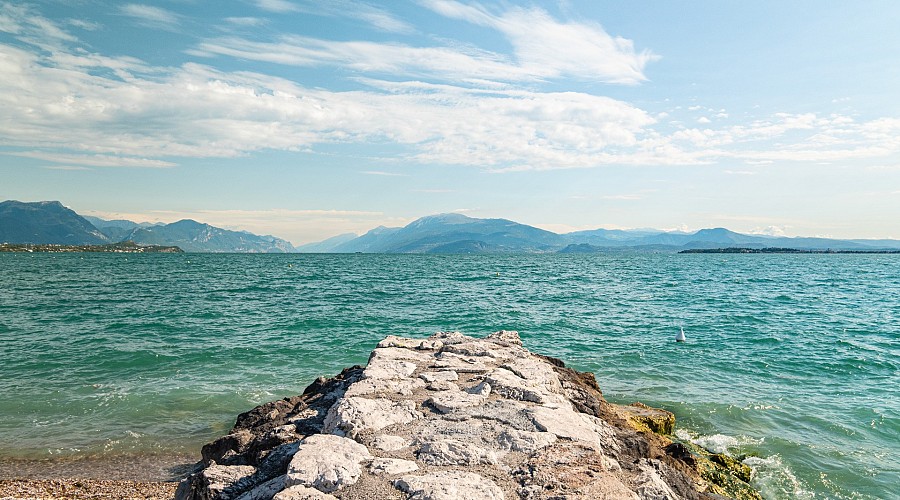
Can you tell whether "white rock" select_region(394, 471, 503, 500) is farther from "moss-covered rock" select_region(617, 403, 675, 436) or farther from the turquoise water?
the turquoise water

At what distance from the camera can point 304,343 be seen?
69.0 ft

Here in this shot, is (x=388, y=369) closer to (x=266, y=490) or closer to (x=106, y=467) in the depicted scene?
(x=266, y=490)

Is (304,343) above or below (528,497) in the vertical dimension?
below

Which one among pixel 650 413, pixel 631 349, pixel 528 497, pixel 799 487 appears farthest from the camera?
pixel 631 349

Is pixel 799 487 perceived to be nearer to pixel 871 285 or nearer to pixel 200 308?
pixel 200 308

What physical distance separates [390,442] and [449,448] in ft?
2.46

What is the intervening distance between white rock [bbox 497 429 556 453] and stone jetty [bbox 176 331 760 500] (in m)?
0.01

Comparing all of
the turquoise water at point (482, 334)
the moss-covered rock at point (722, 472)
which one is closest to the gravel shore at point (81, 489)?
the turquoise water at point (482, 334)

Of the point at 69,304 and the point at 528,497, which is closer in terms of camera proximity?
the point at 528,497

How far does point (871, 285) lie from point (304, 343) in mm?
57772

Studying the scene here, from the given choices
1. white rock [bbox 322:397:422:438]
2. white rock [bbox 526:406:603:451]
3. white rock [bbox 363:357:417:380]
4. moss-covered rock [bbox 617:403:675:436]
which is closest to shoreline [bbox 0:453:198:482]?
white rock [bbox 363:357:417:380]

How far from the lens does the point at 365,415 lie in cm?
650

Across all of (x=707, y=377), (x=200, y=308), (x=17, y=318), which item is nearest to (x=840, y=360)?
(x=707, y=377)

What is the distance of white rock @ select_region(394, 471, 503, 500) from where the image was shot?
4.53m
